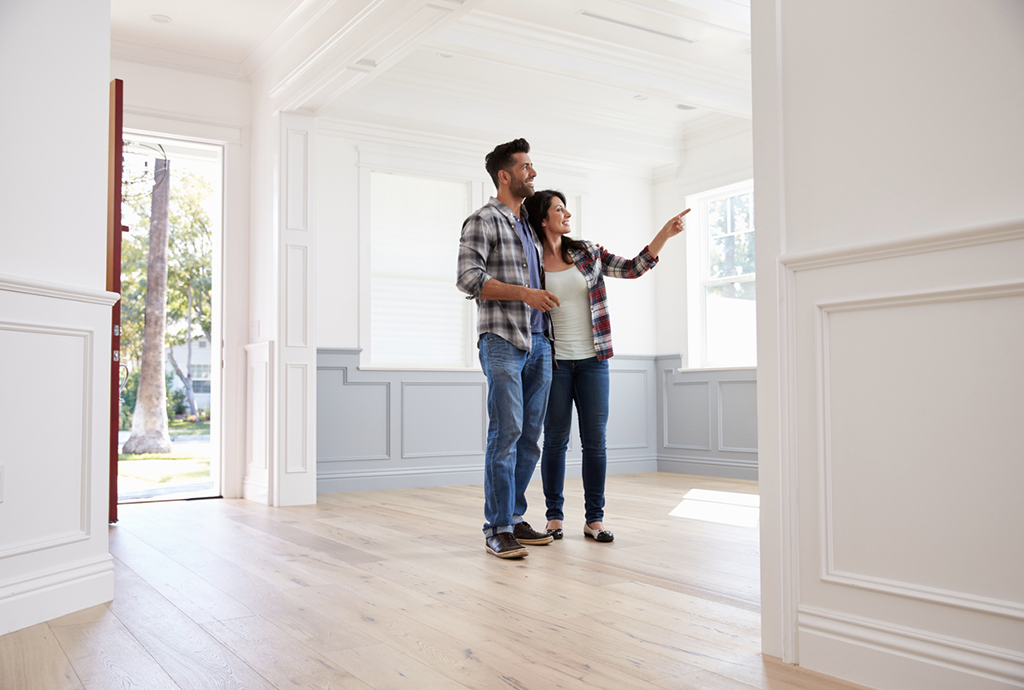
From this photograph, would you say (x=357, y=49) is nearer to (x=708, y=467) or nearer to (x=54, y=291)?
(x=54, y=291)

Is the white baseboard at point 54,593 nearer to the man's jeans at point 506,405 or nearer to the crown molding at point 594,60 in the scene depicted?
the man's jeans at point 506,405

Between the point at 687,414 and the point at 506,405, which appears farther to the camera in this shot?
the point at 687,414

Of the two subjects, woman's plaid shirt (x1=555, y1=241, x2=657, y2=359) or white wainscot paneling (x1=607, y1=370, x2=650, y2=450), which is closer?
woman's plaid shirt (x1=555, y1=241, x2=657, y2=359)

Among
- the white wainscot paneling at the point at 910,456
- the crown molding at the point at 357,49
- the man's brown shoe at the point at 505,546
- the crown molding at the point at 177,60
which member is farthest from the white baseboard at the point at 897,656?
the crown molding at the point at 177,60

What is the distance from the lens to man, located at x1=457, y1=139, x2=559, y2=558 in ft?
9.37

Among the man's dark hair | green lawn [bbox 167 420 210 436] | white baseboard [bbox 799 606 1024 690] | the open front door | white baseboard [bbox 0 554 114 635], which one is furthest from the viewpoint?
green lawn [bbox 167 420 210 436]

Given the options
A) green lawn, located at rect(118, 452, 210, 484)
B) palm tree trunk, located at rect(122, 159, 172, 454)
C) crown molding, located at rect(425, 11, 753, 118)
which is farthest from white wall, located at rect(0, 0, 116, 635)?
palm tree trunk, located at rect(122, 159, 172, 454)

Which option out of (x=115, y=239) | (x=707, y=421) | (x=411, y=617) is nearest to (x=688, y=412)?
(x=707, y=421)

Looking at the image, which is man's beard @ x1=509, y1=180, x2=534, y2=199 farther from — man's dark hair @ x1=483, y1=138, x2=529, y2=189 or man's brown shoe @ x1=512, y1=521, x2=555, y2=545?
man's brown shoe @ x1=512, y1=521, x2=555, y2=545

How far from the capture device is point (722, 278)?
241 inches

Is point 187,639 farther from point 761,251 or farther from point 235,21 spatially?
point 235,21

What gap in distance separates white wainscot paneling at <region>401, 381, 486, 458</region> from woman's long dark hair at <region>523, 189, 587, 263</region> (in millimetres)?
2524

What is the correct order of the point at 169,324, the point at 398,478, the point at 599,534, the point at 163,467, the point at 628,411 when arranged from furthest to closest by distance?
the point at 169,324 < the point at 163,467 < the point at 628,411 < the point at 398,478 < the point at 599,534

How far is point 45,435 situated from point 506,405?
1.42 m
